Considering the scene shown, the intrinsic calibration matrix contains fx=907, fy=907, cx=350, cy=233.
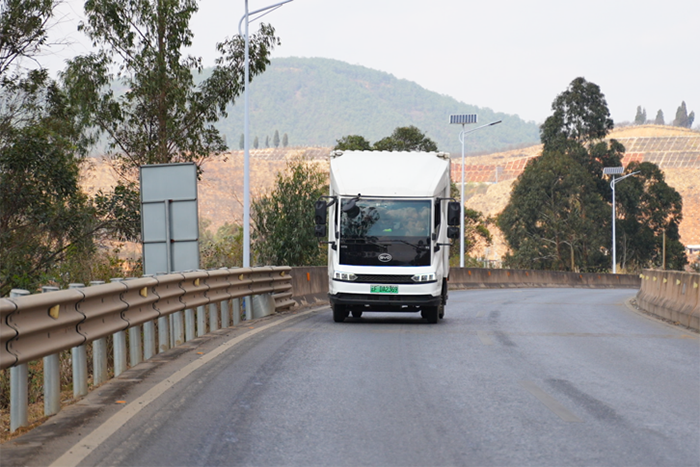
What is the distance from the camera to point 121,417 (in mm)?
6711

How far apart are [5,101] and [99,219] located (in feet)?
16.1

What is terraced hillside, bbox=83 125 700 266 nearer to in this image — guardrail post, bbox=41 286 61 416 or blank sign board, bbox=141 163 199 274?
blank sign board, bbox=141 163 199 274

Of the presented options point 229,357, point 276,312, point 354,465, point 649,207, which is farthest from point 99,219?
point 649,207

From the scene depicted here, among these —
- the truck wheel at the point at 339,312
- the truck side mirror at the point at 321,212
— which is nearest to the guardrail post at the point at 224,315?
the truck side mirror at the point at 321,212

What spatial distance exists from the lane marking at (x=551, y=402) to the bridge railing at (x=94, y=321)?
3.86 m

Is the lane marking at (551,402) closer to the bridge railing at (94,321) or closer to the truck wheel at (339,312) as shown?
the bridge railing at (94,321)

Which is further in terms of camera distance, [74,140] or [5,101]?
[74,140]

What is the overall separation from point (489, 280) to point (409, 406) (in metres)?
36.1

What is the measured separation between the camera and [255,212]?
29.8 m

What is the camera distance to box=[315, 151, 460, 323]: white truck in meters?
Result: 16.1

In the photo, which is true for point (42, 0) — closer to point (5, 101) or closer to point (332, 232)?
point (5, 101)

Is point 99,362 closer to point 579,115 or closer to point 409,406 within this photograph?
point 409,406

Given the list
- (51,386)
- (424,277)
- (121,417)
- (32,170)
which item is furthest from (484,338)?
A: (32,170)

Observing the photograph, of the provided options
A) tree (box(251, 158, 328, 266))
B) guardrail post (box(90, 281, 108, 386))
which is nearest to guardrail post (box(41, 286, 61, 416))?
guardrail post (box(90, 281, 108, 386))
